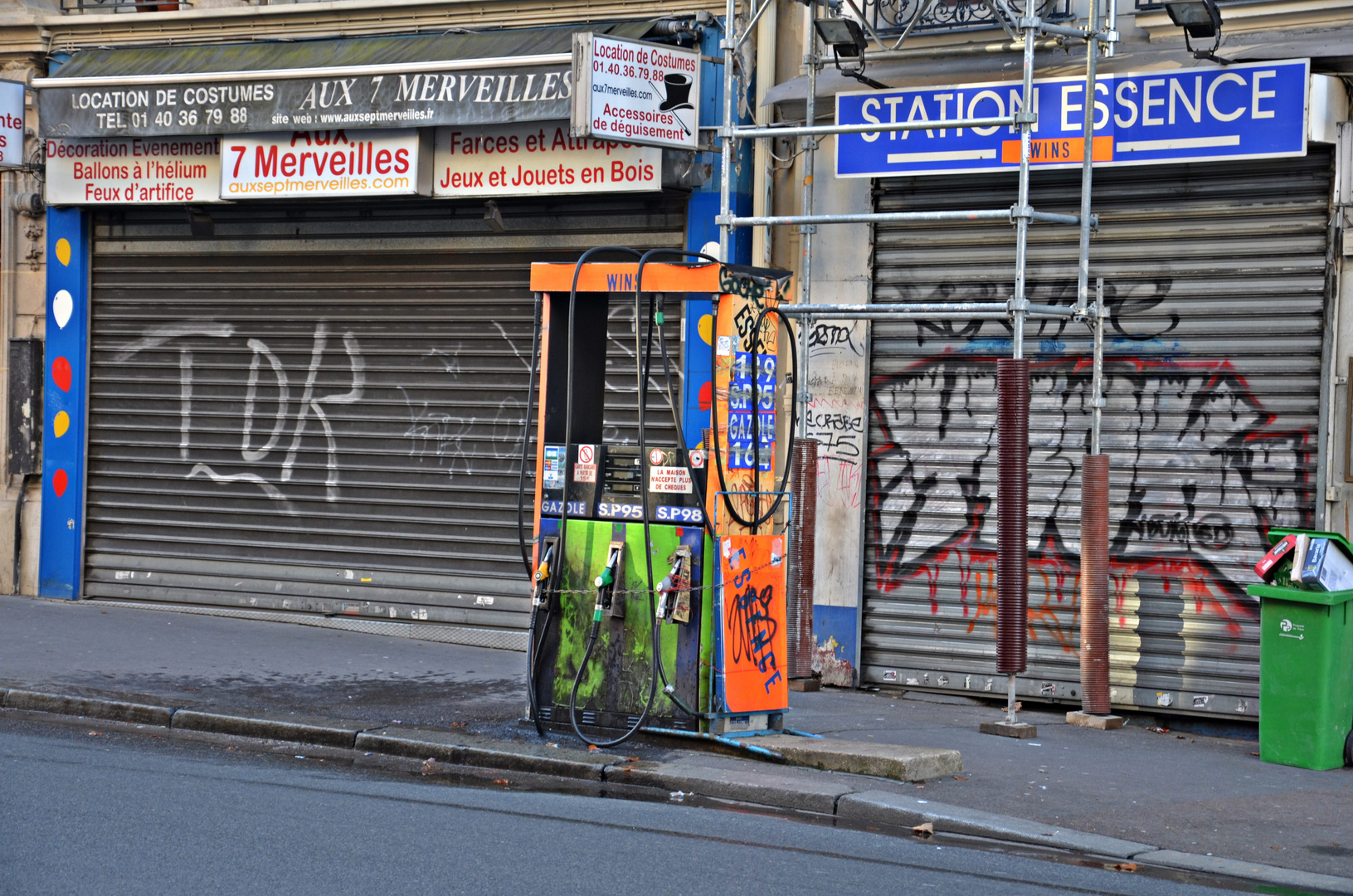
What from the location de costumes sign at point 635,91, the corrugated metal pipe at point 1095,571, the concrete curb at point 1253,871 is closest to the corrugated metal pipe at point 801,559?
the corrugated metal pipe at point 1095,571

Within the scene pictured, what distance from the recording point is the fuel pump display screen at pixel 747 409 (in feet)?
27.9

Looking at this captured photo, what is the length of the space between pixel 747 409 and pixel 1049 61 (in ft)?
13.5

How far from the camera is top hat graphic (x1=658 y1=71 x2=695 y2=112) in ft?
38.7

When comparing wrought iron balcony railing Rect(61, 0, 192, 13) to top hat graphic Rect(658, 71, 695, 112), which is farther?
wrought iron balcony railing Rect(61, 0, 192, 13)

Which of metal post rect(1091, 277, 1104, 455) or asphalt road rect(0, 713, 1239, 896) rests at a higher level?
metal post rect(1091, 277, 1104, 455)

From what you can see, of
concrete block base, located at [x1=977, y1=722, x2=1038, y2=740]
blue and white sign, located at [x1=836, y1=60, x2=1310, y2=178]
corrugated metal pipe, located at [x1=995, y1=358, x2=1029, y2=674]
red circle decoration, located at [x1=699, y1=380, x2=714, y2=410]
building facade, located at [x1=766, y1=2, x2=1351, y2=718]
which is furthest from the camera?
red circle decoration, located at [x1=699, y1=380, x2=714, y2=410]

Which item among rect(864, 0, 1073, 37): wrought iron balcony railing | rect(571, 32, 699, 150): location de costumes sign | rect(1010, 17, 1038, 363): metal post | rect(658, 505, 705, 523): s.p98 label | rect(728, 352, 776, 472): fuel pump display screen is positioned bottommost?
rect(658, 505, 705, 523): s.p98 label

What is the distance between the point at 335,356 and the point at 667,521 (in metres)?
6.10

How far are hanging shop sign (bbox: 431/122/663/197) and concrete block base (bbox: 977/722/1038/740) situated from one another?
495 centimetres

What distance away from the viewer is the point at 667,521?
8578 millimetres

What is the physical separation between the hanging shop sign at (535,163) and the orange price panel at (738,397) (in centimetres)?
379

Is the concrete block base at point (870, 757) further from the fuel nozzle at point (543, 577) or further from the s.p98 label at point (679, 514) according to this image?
the fuel nozzle at point (543, 577)

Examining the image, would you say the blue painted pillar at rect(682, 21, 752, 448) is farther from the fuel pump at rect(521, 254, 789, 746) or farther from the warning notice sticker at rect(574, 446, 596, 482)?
the warning notice sticker at rect(574, 446, 596, 482)

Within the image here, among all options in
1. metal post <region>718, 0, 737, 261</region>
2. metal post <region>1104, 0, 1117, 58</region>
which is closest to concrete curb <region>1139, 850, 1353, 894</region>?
metal post <region>718, 0, 737, 261</region>
